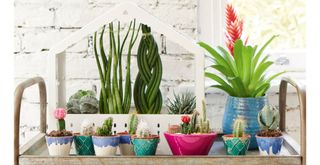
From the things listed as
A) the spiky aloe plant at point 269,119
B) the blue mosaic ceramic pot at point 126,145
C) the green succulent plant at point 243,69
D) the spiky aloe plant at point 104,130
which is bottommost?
the blue mosaic ceramic pot at point 126,145

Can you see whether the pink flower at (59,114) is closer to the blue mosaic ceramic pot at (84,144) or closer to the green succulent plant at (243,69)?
the blue mosaic ceramic pot at (84,144)

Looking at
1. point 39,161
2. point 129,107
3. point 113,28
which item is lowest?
point 39,161

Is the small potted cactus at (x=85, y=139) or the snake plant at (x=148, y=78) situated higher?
the snake plant at (x=148, y=78)

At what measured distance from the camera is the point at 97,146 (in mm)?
1375

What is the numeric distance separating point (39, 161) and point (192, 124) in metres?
0.40

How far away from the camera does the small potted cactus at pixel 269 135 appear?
1358mm

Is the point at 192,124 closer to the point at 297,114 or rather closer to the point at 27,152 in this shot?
the point at 27,152

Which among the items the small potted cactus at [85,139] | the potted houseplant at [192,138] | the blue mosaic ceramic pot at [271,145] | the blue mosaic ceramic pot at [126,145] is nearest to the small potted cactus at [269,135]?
the blue mosaic ceramic pot at [271,145]

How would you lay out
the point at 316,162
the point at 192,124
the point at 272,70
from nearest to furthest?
the point at 316,162 < the point at 192,124 < the point at 272,70

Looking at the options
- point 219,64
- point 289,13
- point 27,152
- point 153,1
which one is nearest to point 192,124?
point 219,64

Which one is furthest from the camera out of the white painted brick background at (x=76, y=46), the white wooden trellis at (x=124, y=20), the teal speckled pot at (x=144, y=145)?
the white painted brick background at (x=76, y=46)

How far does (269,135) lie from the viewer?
1.38 meters

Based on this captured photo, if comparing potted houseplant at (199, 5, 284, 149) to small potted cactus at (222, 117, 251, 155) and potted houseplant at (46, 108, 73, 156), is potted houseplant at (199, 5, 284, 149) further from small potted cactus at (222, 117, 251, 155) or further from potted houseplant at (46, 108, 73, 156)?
potted houseplant at (46, 108, 73, 156)

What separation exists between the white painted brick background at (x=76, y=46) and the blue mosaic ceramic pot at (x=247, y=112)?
0.22 m
